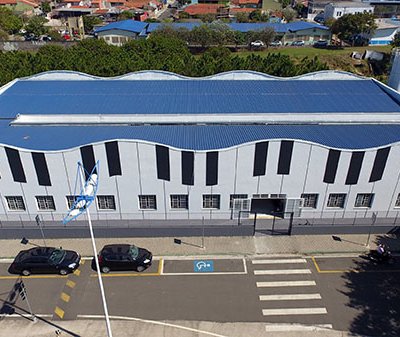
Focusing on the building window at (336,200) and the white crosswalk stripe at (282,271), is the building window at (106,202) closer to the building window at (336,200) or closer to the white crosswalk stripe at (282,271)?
the white crosswalk stripe at (282,271)

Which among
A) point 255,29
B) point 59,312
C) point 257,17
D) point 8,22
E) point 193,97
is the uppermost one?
point 193,97

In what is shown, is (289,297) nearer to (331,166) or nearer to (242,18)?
(331,166)

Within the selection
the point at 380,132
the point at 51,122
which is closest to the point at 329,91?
the point at 380,132

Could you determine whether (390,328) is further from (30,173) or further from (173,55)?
(173,55)

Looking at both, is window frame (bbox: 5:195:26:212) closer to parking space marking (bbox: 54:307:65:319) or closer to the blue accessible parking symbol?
parking space marking (bbox: 54:307:65:319)

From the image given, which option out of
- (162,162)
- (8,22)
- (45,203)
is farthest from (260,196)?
(8,22)

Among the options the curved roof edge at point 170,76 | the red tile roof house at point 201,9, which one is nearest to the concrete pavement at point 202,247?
the curved roof edge at point 170,76
